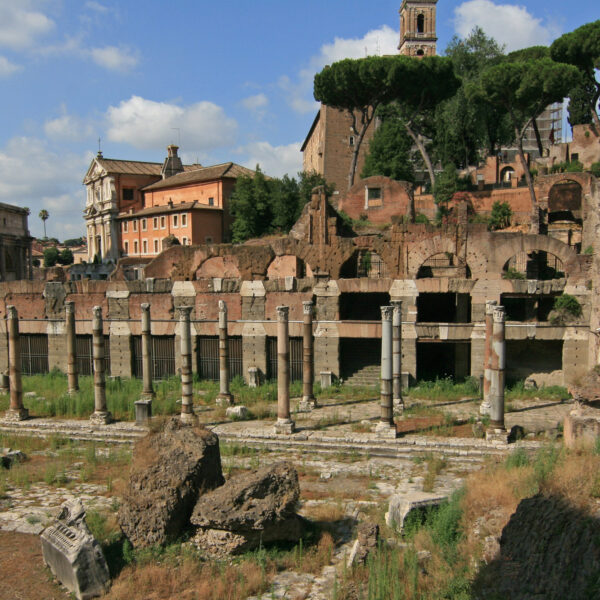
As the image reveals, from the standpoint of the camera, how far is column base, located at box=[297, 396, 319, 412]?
17.1 meters

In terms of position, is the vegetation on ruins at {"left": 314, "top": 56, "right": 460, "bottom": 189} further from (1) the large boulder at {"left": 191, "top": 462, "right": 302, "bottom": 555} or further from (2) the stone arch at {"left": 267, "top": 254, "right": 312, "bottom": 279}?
(1) the large boulder at {"left": 191, "top": 462, "right": 302, "bottom": 555}

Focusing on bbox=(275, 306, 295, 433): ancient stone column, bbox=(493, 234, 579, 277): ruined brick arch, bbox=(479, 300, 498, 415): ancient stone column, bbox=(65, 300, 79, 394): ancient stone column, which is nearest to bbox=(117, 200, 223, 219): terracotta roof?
bbox=(65, 300, 79, 394): ancient stone column

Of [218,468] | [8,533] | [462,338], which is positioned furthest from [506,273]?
[8,533]

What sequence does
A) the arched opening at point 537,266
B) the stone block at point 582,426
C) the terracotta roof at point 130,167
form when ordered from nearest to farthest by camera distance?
the stone block at point 582,426 < the arched opening at point 537,266 < the terracotta roof at point 130,167

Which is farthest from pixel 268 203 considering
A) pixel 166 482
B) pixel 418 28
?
pixel 418 28

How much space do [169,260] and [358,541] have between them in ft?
53.7

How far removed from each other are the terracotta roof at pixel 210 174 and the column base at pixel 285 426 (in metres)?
34.9

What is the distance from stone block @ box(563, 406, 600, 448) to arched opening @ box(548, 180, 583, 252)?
2440 centimetres

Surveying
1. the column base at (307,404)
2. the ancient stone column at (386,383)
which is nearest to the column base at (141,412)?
the column base at (307,404)

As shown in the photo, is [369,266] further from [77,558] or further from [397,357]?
[77,558]

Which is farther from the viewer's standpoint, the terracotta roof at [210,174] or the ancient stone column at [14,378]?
the terracotta roof at [210,174]

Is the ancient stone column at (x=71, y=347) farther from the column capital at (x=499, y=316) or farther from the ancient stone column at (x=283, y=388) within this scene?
the column capital at (x=499, y=316)

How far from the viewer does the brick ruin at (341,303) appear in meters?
19.5

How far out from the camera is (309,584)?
313 inches
